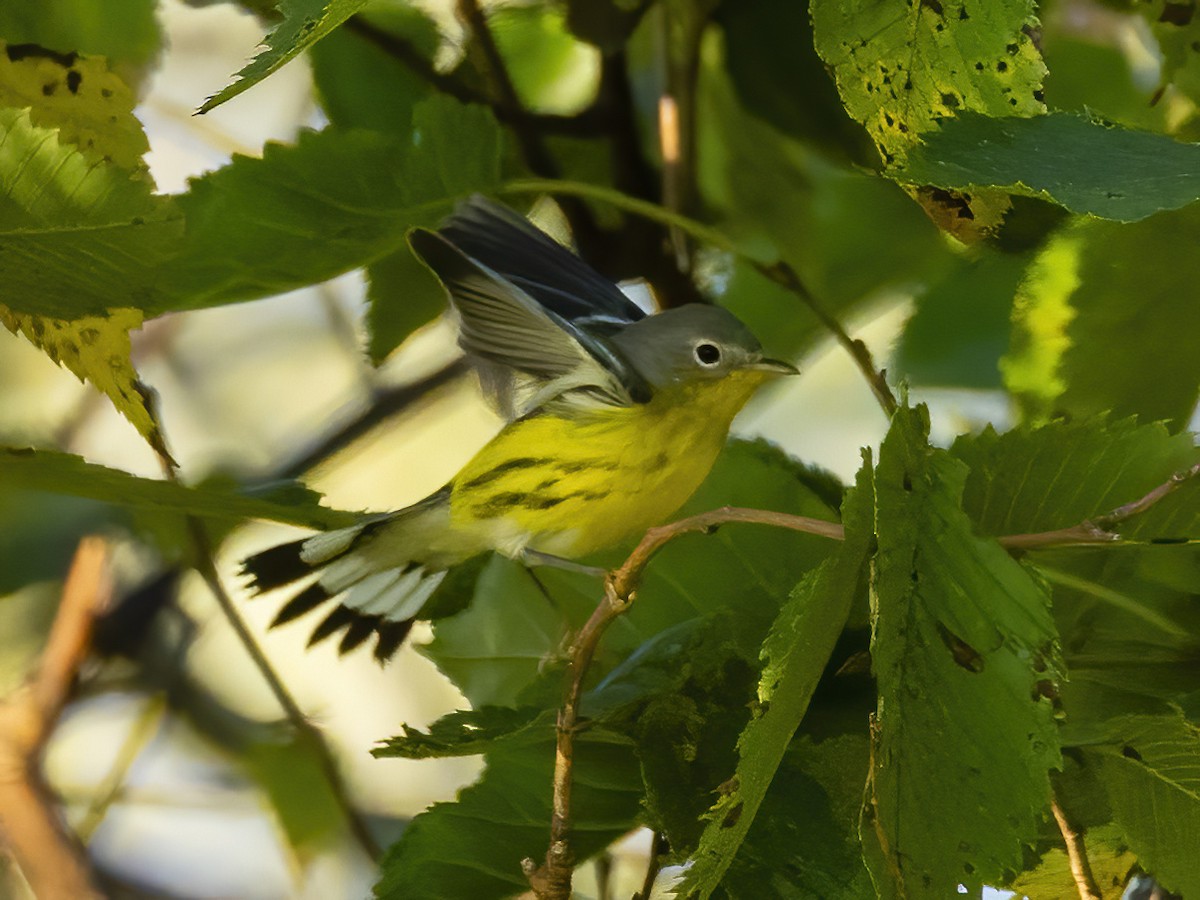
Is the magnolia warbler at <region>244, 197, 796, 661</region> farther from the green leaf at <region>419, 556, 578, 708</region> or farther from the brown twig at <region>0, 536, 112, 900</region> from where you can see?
the brown twig at <region>0, 536, 112, 900</region>

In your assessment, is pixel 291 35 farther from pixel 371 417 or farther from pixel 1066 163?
pixel 371 417

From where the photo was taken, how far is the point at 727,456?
315 millimetres

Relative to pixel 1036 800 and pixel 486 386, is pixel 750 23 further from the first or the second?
pixel 1036 800

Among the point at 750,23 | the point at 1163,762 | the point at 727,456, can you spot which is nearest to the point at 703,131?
the point at 750,23

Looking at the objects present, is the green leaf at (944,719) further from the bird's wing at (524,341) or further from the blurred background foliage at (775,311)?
the bird's wing at (524,341)

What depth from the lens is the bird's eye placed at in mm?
368

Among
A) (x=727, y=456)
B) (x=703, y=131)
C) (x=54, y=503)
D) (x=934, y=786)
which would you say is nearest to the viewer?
(x=934, y=786)

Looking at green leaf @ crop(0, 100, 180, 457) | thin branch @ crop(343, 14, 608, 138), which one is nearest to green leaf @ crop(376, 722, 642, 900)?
green leaf @ crop(0, 100, 180, 457)

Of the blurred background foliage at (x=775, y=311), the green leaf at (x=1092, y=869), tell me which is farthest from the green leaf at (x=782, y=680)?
the green leaf at (x=1092, y=869)

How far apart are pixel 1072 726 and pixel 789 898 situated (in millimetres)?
70

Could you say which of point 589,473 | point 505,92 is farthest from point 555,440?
point 505,92

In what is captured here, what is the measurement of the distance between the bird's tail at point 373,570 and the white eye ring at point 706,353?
0.09m

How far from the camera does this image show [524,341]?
335 mm

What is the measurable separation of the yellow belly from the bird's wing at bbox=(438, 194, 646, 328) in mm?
34
